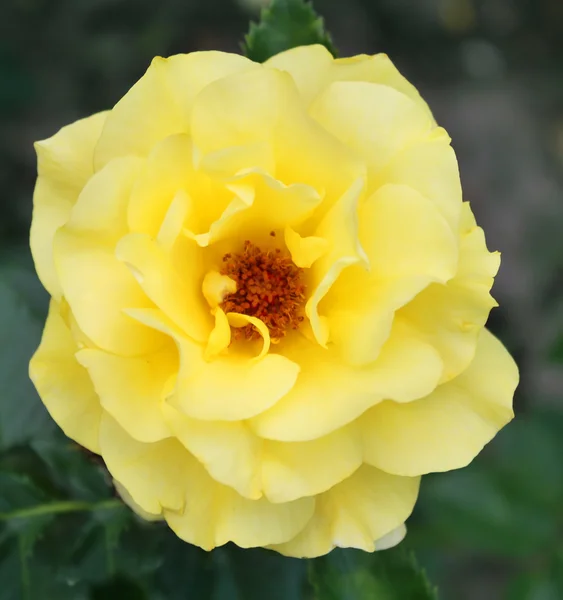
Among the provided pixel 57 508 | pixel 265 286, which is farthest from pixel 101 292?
pixel 57 508

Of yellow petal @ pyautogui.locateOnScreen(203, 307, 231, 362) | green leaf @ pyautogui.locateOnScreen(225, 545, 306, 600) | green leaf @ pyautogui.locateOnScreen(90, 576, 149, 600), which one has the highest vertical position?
yellow petal @ pyautogui.locateOnScreen(203, 307, 231, 362)

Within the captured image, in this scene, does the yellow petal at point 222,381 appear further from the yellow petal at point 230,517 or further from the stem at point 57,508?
the stem at point 57,508

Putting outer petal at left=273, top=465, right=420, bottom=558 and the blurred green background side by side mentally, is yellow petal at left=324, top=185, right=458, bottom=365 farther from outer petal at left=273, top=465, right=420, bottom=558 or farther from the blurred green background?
the blurred green background

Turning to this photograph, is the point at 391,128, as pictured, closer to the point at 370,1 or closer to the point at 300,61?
the point at 300,61

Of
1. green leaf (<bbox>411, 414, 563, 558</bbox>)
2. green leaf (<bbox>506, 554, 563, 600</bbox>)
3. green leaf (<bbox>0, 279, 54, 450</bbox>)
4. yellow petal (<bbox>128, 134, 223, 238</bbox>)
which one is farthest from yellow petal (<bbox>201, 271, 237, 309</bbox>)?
green leaf (<bbox>506, 554, 563, 600</bbox>)

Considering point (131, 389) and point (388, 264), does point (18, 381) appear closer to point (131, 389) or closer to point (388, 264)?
point (131, 389)

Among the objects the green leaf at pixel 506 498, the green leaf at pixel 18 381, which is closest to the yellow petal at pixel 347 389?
the green leaf at pixel 18 381

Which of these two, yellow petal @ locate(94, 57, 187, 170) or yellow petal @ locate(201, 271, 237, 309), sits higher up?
yellow petal @ locate(94, 57, 187, 170)
